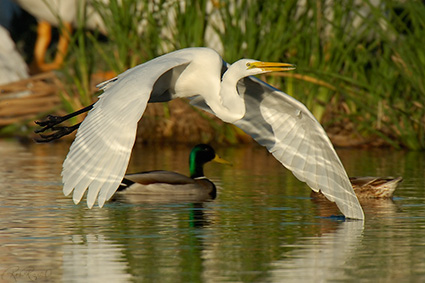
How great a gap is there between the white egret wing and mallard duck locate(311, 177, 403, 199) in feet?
10.6

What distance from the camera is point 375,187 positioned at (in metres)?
10.0

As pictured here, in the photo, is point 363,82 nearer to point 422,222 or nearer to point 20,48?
point 422,222

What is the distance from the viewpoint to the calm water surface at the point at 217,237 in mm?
5965

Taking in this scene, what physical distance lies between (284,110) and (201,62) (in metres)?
0.79

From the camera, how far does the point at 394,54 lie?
14508 millimetres

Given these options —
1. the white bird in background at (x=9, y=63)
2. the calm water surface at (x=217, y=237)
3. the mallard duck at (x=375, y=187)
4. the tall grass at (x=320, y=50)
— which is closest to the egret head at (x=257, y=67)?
the calm water surface at (x=217, y=237)

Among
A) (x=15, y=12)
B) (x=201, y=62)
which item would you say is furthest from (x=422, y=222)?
(x=15, y=12)

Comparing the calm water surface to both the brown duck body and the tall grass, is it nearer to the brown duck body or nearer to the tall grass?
the brown duck body

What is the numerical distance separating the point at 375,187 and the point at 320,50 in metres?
4.76

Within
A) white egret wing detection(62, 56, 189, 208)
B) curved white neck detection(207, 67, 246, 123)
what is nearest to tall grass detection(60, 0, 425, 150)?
curved white neck detection(207, 67, 246, 123)

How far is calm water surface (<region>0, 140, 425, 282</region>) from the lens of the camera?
5.96 m

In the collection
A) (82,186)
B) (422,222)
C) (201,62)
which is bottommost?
(422,222)

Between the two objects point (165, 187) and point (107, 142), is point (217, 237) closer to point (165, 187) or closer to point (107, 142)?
point (107, 142)

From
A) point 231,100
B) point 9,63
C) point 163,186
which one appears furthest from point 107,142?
point 9,63
